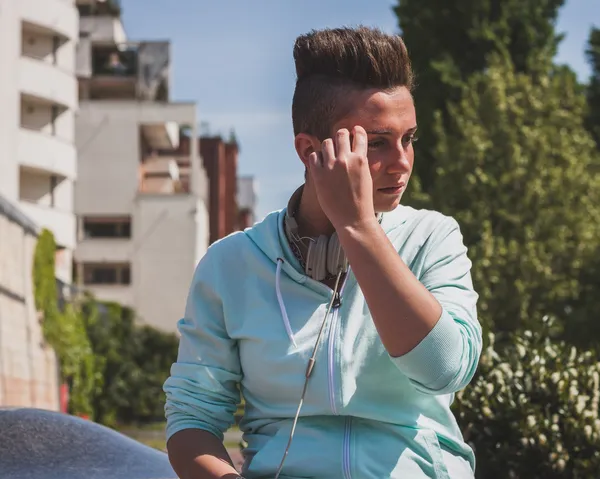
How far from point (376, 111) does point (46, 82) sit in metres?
46.6

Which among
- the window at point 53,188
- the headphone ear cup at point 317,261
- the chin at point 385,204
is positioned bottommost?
the window at point 53,188

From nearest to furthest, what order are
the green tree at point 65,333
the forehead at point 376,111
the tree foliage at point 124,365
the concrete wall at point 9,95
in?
1. the forehead at point 376,111
2. the green tree at point 65,333
3. the concrete wall at point 9,95
4. the tree foliage at point 124,365

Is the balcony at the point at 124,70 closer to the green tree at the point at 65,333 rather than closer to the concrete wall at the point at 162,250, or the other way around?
the concrete wall at the point at 162,250

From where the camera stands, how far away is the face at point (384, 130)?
2578 mm

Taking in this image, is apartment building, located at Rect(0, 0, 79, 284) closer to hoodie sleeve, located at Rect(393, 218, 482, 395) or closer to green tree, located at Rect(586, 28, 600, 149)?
green tree, located at Rect(586, 28, 600, 149)

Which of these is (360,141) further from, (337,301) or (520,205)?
(520,205)

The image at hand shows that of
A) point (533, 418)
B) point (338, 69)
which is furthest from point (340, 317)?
point (533, 418)

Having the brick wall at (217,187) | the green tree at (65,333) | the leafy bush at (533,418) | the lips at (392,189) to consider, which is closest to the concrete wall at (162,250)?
the brick wall at (217,187)

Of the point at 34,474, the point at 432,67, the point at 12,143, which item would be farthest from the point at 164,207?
the point at 34,474

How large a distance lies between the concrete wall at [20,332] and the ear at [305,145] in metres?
24.1

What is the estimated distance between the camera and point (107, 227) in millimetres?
59344

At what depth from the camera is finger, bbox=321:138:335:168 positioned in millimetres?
2481

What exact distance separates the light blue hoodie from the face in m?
0.15

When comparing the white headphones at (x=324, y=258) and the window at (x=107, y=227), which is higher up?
the white headphones at (x=324, y=258)
